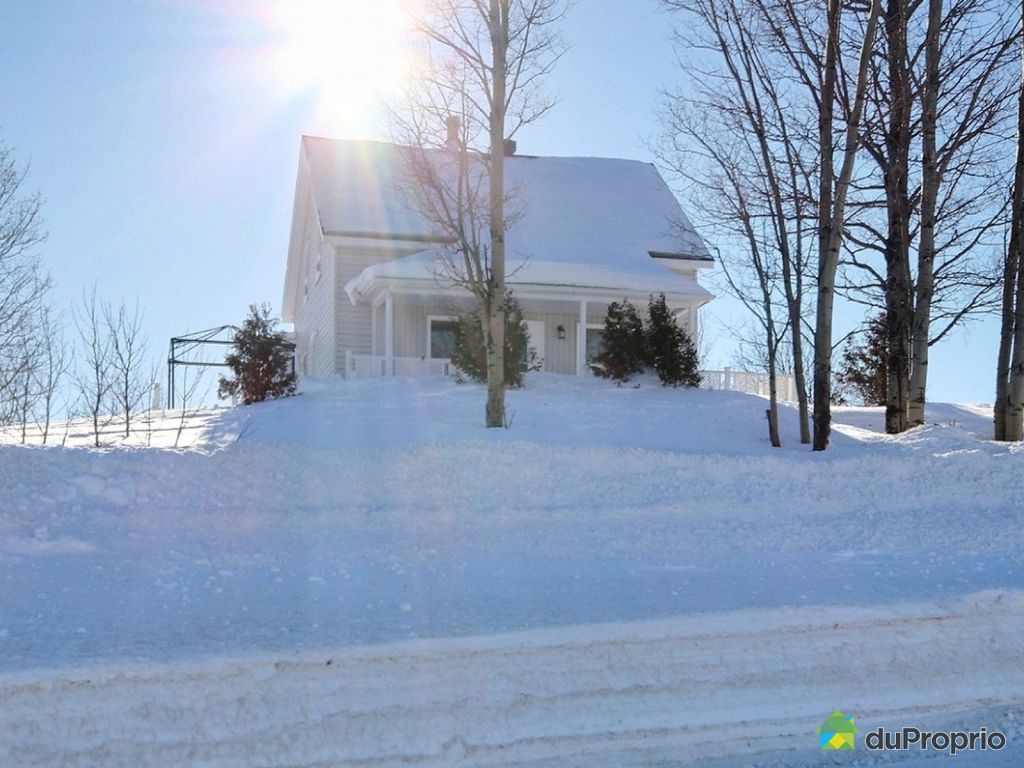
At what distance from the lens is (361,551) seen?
731cm

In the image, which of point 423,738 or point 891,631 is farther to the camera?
point 891,631

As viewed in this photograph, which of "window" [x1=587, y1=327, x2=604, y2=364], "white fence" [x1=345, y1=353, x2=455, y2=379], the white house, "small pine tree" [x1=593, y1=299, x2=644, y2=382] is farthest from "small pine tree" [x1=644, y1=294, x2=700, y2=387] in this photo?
"white fence" [x1=345, y1=353, x2=455, y2=379]

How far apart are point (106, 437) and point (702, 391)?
35.5 feet

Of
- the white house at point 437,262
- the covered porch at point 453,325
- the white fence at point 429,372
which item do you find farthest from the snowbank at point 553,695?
the white fence at point 429,372

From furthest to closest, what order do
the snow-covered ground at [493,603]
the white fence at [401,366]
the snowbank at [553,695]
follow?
the white fence at [401,366] < the snow-covered ground at [493,603] < the snowbank at [553,695]

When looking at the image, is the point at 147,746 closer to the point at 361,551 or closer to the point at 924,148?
the point at 361,551

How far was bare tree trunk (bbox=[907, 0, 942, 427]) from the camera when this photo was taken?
44.3ft

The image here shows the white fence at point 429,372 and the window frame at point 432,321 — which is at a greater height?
the window frame at point 432,321

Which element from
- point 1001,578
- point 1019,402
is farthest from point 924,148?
point 1001,578

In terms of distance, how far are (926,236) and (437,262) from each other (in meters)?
9.32

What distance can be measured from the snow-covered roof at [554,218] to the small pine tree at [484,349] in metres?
1.22

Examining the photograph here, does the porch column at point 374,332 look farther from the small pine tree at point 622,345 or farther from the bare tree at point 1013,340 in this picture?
the bare tree at point 1013,340

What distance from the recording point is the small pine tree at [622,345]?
1947 cm

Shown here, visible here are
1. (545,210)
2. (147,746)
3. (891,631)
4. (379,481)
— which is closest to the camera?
(147,746)
